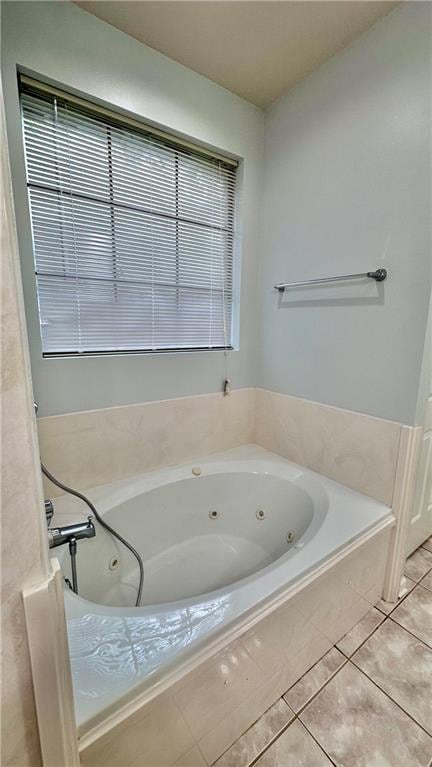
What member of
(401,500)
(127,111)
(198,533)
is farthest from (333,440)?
(127,111)

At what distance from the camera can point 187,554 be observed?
1.66 meters

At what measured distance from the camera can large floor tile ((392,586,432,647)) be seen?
1.35m

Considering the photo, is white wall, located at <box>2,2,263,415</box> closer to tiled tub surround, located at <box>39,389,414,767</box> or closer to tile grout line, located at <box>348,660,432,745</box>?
Answer: tiled tub surround, located at <box>39,389,414,767</box>

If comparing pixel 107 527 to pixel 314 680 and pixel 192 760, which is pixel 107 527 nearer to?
pixel 192 760

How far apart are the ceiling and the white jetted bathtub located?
2.06m

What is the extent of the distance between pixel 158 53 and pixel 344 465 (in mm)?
2179

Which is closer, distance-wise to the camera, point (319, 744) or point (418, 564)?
point (319, 744)

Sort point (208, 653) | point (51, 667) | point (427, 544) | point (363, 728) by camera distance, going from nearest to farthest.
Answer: point (51, 667)
point (208, 653)
point (363, 728)
point (427, 544)

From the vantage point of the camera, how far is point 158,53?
4.64ft

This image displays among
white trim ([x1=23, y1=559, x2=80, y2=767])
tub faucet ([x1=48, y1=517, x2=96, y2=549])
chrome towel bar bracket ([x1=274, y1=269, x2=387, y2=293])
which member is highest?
chrome towel bar bracket ([x1=274, y1=269, x2=387, y2=293])

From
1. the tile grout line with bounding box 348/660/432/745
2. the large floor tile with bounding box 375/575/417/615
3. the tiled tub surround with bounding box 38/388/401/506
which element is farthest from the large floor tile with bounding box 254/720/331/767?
the tiled tub surround with bounding box 38/388/401/506

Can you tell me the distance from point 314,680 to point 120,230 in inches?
82.2

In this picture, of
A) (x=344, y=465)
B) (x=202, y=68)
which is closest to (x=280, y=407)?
(x=344, y=465)

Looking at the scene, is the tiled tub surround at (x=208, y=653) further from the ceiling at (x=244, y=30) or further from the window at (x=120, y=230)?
the ceiling at (x=244, y=30)
